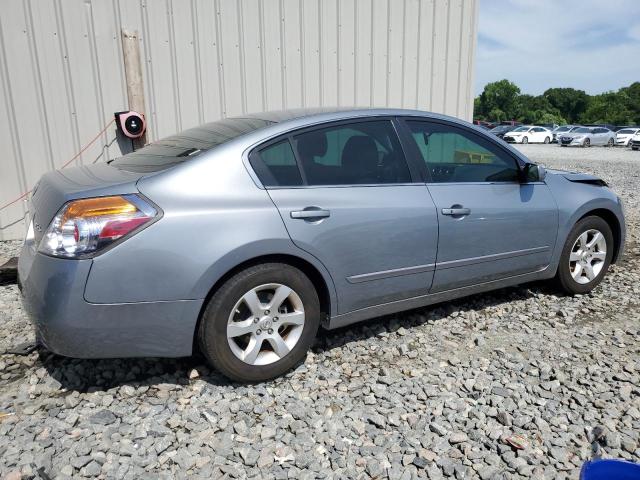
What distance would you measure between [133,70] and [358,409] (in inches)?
184

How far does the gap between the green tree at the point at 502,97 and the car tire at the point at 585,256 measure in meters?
102

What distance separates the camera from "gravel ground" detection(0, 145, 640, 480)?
7.46ft

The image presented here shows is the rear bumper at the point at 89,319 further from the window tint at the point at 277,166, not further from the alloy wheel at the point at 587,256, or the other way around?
the alloy wheel at the point at 587,256

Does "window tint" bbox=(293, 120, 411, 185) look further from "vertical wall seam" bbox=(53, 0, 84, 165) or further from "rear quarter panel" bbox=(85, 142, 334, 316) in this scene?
"vertical wall seam" bbox=(53, 0, 84, 165)

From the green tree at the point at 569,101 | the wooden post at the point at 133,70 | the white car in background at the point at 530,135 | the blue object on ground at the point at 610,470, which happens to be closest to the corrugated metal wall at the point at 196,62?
the wooden post at the point at 133,70

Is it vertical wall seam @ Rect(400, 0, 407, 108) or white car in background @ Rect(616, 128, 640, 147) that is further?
white car in background @ Rect(616, 128, 640, 147)

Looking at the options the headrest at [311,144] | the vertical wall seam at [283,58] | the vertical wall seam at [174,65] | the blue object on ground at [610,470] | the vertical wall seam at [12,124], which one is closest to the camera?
the blue object on ground at [610,470]

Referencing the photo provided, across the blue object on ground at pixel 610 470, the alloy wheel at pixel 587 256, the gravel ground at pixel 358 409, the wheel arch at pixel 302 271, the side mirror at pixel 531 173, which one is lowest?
the gravel ground at pixel 358 409

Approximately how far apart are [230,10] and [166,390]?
483cm

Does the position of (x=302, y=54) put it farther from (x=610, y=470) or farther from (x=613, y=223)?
(x=610, y=470)

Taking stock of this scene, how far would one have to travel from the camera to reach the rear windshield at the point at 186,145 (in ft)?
9.27

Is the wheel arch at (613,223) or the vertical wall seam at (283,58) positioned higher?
the vertical wall seam at (283,58)

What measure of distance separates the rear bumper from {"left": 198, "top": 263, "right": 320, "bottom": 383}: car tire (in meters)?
0.12

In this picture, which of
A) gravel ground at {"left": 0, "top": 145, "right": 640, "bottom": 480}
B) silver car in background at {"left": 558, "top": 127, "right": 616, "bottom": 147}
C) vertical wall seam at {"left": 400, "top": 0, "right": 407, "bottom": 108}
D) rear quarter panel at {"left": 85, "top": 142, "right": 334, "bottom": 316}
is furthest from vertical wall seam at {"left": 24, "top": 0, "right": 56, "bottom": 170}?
silver car in background at {"left": 558, "top": 127, "right": 616, "bottom": 147}
